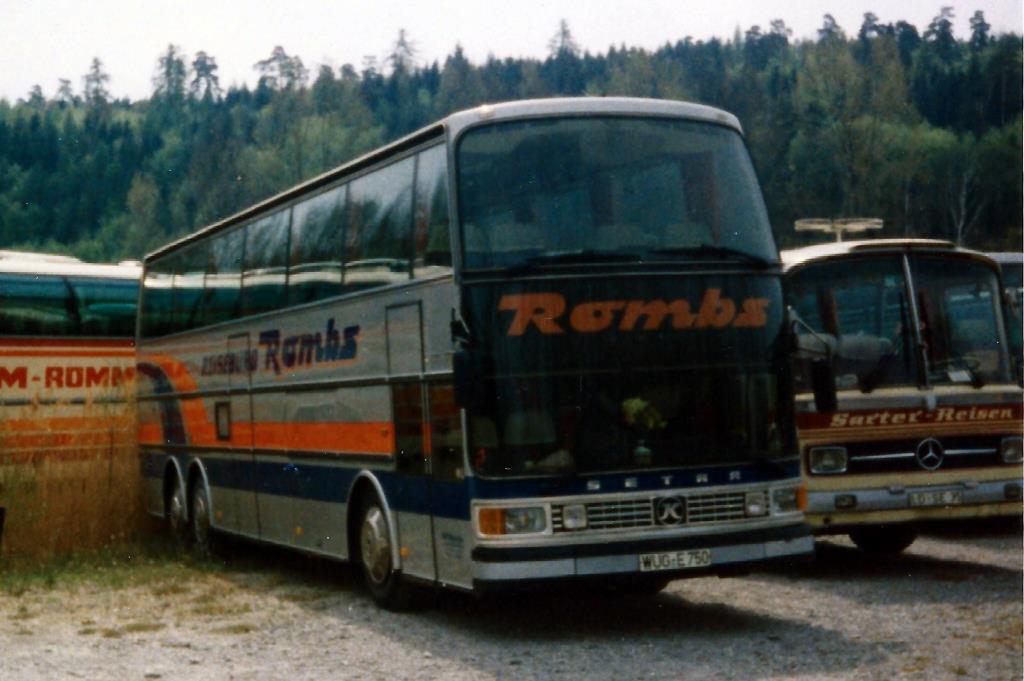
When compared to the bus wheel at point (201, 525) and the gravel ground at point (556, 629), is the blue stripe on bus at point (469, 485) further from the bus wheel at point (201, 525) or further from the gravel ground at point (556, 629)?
the bus wheel at point (201, 525)

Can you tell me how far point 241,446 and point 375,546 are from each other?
412 cm

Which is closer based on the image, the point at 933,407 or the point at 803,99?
the point at 933,407

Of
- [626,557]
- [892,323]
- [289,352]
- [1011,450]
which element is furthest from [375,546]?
[1011,450]

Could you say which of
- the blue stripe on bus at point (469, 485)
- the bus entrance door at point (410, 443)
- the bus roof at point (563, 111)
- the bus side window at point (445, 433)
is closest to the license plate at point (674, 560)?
the blue stripe on bus at point (469, 485)

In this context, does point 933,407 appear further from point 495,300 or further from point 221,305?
point 221,305

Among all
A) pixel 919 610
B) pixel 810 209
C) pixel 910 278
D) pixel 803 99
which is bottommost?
pixel 919 610

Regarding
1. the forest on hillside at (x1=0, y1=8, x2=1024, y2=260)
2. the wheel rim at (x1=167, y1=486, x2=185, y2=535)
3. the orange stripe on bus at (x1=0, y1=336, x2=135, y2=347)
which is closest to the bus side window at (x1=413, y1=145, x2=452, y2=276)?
the wheel rim at (x1=167, y1=486, x2=185, y2=535)

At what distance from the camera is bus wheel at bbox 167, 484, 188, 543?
18422mm

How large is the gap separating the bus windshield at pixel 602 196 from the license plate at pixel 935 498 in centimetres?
326

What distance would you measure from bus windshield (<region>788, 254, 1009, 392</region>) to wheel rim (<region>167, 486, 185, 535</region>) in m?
8.43

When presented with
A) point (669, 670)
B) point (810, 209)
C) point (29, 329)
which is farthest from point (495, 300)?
point (810, 209)

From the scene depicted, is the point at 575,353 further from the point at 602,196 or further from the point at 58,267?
the point at 58,267

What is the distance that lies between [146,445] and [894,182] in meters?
75.6

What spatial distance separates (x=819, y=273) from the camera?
13633mm
